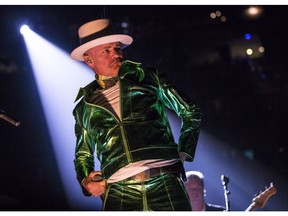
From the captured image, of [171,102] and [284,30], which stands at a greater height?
[284,30]

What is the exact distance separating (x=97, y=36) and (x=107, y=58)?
0.49ft

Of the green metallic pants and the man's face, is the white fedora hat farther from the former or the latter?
the green metallic pants

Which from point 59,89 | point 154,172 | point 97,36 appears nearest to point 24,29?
point 59,89

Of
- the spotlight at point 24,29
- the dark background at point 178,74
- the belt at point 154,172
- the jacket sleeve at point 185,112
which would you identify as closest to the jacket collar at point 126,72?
the jacket sleeve at point 185,112

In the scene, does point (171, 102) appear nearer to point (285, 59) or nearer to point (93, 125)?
point (93, 125)

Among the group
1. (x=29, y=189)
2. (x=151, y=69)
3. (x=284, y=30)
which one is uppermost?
(x=284, y=30)

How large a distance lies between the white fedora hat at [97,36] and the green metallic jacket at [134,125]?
18cm

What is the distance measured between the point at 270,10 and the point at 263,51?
73cm

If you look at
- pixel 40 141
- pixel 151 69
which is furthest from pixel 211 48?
pixel 151 69

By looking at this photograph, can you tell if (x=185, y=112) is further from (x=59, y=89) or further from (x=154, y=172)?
(x=59, y=89)

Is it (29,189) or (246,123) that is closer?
(29,189)

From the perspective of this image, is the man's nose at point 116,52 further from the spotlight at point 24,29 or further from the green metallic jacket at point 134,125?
the spotlight at point 24,29

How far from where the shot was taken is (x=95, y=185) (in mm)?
2984

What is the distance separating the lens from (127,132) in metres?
3.00
